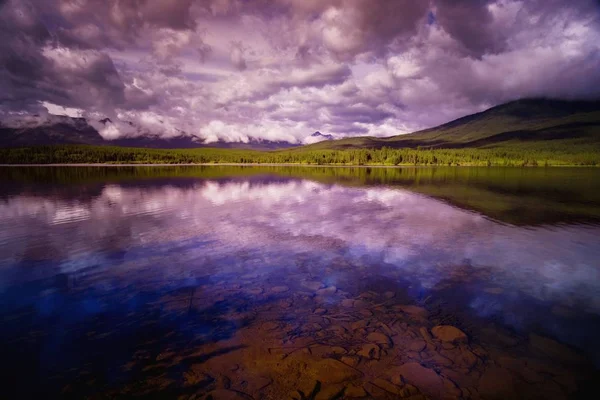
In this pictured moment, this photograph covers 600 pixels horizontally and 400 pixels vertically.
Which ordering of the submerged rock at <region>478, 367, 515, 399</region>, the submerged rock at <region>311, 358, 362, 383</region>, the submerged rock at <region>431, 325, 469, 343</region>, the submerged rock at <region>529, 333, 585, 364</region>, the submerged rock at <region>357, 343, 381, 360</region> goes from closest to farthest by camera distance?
1. the submerged rock at <region>478, 367, 515, 399</region>
2. the submerged rock at <region>311, 358, 362, 383</region>
3. the submerged rock at <region>357, 343, 381, 360</region>
4. the submerged rock at <region>529, 333, 585, 364</region>
5. the submerged rock at <region>431, 325, 469, 343</region>

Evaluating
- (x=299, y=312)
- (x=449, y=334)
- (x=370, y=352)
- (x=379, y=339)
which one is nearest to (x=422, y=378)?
(x=370, y=352)

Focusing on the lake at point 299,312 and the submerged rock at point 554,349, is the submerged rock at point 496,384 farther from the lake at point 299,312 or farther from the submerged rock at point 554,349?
the submerged rock at point 554,349

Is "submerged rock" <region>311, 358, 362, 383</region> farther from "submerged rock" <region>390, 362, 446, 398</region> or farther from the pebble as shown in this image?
the pebble

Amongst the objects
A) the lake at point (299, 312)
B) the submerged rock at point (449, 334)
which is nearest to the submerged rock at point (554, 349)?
the lake at point (299, 312)

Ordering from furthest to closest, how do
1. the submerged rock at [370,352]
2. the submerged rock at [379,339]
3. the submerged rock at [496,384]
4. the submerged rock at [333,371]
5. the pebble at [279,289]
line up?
the pebble at [279,289] → the submerged rock at [379,339] → the submerged rock at [370,352] → the submerged rock at [333,371] → the submerged rock at [496,384]

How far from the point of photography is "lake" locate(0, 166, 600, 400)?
9.38 m

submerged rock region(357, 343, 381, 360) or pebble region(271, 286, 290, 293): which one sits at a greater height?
pebble region(271, 286, 290, 293)

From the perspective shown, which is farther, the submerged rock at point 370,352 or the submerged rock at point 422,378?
the submerged rock at point 370,352

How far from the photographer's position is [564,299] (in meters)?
15.0

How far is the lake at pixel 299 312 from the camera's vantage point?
9.38 m

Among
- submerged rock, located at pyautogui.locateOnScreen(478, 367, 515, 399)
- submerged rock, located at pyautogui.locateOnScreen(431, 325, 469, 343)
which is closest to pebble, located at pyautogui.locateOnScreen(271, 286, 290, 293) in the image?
submerged rock, located at pyautogui.locateOnScreen(431, 325, 469, 343)

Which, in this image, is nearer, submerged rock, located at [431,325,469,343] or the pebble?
submerged rock, located at [431,325,469,343]

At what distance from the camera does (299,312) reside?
44.0 feet

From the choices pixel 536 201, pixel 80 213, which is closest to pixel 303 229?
pixel 80 213
